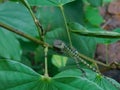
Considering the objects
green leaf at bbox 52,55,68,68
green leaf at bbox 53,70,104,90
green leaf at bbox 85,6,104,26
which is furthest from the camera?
green leaf at bbox 85,6,104,26

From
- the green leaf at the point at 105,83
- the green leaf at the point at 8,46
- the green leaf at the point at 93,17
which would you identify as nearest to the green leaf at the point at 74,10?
the green leaf at the point at 93,17

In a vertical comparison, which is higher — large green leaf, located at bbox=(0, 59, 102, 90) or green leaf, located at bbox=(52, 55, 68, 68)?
large green leaf, located at bbox=(0, 59, 102, 90)

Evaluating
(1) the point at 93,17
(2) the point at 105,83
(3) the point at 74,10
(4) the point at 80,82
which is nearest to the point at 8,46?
(2) the point at 105,83

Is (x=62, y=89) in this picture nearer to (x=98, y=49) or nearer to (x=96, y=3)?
(x=96, y=3)

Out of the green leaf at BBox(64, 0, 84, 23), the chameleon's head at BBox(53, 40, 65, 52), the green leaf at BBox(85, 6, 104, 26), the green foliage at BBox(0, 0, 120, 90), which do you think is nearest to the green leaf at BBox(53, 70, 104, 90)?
the green foliage at BBox(0, 0, 120, 90)

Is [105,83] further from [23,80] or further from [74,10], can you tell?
[74,10]

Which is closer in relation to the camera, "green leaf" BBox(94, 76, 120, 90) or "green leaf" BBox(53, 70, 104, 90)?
"green leaf" BBox(53, 70, 104, 90)

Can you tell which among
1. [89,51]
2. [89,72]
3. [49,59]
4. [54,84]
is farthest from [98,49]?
[54,84]

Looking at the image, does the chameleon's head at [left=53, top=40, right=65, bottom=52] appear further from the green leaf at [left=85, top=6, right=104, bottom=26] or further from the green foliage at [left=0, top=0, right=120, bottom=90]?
the green leaf at [left=85, top=6, right=104, bottom=26]
